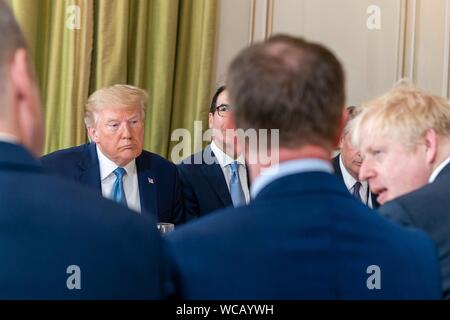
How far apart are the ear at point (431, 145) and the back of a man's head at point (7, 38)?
1.28 metres

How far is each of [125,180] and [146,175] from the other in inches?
4.5

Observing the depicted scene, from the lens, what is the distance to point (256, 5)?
5.31 meters

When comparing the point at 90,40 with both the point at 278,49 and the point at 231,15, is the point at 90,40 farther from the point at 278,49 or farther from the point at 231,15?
the point at 278,49

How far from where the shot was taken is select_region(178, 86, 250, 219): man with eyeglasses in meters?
4.02

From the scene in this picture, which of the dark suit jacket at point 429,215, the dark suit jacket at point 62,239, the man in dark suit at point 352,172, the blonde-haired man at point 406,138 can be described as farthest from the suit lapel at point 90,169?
the dark suit jacket at point 62,239

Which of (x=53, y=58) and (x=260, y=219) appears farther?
(x=53, y=58)

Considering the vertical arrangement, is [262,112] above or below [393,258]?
above

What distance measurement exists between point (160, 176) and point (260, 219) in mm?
2625

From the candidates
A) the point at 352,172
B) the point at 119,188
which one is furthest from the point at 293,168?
the point at 352,172

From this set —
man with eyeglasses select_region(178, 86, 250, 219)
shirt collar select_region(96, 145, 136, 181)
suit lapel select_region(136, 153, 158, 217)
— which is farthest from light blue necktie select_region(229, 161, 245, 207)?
shirt collar select_region(96, 145, 136, 181)

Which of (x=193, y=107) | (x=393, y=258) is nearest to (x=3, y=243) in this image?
(x=393, y=258)

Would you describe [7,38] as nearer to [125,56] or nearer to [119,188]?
[119,188]

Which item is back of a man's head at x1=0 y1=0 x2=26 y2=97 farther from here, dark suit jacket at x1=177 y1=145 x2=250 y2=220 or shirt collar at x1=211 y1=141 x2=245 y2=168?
shirt collar at x1=211 y1=141 x2=245 y2=168

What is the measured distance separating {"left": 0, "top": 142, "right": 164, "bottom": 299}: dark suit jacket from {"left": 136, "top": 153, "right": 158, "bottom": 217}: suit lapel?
2560 mm
